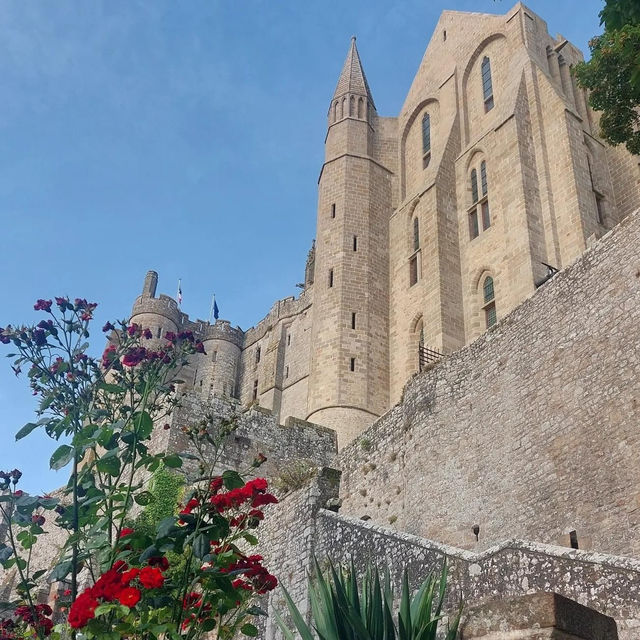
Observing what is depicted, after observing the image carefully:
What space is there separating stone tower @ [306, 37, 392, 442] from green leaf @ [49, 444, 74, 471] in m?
19.0

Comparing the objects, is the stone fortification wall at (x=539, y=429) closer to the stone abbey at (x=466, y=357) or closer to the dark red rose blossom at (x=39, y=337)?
the stone abbey at (x=466, y=357)

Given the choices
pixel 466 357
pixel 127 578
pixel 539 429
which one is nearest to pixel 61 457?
pixel 127 578

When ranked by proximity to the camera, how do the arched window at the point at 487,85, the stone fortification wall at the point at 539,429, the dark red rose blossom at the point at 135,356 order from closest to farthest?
1. the dark red rose blossom at the point at 135,356
2. the stone fortification wall at the point at 539,429
3. the arched window at the point at 487,85

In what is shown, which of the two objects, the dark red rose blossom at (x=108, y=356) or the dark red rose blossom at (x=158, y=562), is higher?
the dark red rose blossom at (x=108, y=356)

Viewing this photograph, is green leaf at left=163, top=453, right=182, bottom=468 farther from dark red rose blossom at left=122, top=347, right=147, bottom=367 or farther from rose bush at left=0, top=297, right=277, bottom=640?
dark red rose blossom at left=122, top=347, right=147, bottom=367

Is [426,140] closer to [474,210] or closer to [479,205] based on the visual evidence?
[474,210]

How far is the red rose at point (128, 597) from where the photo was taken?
480cm

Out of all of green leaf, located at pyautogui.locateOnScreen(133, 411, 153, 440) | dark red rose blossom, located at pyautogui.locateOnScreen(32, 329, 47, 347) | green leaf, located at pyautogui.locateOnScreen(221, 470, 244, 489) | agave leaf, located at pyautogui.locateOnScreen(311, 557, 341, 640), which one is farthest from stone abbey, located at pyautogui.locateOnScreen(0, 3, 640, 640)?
dark red rose blossom, located at pyautogui.locateOnScreen(32, 329, 47, 347)

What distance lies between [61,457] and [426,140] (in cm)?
2705

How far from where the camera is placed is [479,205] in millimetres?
26219

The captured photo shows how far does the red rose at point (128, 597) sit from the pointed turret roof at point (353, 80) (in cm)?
3051

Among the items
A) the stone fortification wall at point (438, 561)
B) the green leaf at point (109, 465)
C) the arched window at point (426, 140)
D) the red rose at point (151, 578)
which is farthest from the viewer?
the arched window at point (426, 140)

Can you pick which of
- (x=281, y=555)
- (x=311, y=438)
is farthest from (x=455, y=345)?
(x=281, y=555)

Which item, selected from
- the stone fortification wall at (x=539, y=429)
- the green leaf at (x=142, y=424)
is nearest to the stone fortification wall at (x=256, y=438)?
the stone fortification wall at (x=539, y=429)
